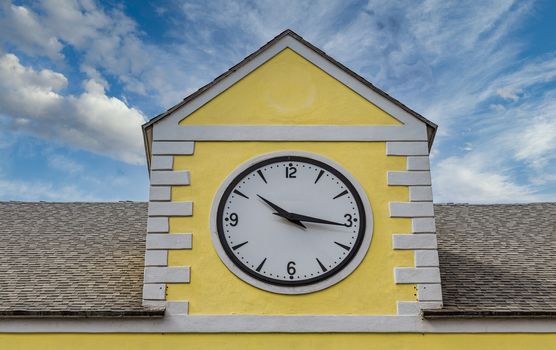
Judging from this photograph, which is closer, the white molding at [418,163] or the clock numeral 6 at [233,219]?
the clock numeral 6 at [233,219]

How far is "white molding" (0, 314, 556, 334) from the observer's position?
916 cm

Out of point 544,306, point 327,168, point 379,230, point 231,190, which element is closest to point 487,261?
point 544,306

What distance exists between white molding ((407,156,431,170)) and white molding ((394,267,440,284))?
1735 mm

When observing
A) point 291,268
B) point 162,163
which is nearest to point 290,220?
point 291,268

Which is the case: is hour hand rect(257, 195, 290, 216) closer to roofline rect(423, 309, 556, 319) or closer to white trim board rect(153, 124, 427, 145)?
white trim board rect(153, 124, 427, 145)

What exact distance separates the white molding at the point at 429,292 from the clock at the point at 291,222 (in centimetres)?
108

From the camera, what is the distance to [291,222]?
977cm

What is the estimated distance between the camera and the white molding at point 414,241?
9.64m

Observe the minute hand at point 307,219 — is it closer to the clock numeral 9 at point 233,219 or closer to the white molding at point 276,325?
the clock numeral 9 at point 233,219

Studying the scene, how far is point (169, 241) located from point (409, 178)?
4153 mm

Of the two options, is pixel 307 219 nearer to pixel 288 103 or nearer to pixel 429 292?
pixel 288 103

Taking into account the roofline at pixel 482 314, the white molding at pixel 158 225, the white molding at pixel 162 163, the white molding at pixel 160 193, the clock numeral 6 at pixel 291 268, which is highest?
the white molding at pixel 162 163

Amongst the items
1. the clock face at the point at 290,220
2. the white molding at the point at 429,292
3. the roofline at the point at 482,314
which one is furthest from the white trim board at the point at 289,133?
the roofline at the point at 482,314

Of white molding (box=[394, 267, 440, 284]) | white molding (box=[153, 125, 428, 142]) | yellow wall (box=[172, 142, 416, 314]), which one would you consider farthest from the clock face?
white molding (box=[394, 267, 440, 284])
